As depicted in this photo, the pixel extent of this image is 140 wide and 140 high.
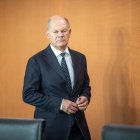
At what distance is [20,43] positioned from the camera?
4.52 metres

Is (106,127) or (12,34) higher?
(12,34)

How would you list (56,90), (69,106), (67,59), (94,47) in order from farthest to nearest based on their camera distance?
(94,47) → (67,59) → (56,90) → (69,106)

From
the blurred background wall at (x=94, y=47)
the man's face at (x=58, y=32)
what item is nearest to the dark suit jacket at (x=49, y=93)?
the man's face at (x=58, y=32)

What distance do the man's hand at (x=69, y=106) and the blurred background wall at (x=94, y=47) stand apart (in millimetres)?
1642

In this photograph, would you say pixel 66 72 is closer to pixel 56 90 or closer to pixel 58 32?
pixel 56 90

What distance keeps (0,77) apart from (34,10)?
100 centimetres

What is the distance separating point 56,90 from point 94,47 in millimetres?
1611

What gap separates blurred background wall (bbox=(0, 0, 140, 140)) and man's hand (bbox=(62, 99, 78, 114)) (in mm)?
1642

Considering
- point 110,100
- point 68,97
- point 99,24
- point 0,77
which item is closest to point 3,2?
point 0,77

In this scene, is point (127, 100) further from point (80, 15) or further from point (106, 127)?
point (106, 127)

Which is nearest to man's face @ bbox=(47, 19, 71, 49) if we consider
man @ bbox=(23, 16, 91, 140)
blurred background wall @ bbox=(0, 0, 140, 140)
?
man @ bbox=(23, 16, 91, 140)

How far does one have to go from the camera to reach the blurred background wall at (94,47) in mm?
4152

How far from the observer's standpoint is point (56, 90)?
2777mm

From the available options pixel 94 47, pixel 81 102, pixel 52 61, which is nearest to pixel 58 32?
pixel 52 61
